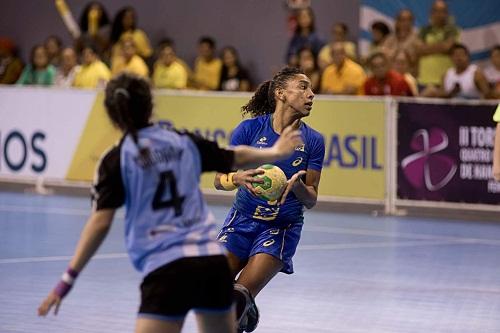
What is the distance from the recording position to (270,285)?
11.1 metres

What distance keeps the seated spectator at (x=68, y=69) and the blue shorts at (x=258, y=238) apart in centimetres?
1234

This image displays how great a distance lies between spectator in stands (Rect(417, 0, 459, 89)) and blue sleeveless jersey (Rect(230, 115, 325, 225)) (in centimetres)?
Result: 994

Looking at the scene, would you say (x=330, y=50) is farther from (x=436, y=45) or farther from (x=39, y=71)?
(x=39, y=71)

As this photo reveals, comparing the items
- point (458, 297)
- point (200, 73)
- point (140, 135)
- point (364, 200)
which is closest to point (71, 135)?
point (200, 73)

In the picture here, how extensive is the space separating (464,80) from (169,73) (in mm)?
5251

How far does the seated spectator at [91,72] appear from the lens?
19.2 m

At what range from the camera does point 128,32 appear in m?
21.7

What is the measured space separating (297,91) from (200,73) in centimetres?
1289

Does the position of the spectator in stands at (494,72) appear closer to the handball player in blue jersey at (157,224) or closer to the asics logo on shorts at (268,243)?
the asics logo on shorts at (268,243)

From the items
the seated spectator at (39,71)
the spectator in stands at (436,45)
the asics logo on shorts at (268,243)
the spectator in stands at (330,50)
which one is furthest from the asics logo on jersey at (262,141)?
the seated spectator at (39,71)

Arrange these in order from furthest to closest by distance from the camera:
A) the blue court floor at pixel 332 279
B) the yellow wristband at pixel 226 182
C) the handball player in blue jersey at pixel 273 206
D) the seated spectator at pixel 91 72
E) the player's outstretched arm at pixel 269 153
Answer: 1. the seated spectator at pixel 91 72
2. the blue court floor at pixel 332 279
3. the handball player in blue jersey at pixel 273 206
4. the yellow wristband at pixel 226 182
5. the player's outstretched arm at pixel 269 153

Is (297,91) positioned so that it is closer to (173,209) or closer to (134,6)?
(173,209)

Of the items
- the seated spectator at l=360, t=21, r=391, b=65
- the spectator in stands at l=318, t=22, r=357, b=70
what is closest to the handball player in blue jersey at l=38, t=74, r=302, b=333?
the spectator in stands at l=318, t=22, r=357, b=70

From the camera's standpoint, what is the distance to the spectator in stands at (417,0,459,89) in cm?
1734
